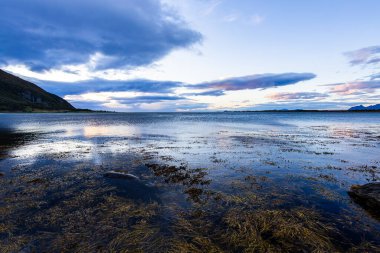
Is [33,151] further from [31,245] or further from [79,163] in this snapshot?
[31,245]

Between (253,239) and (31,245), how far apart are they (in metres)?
9.63

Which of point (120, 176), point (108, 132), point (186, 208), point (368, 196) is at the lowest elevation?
point (186, 208)

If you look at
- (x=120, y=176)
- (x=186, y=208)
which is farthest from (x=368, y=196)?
(x=120, y=176)

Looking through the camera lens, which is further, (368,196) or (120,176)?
(120,176)

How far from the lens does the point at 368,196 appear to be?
12.9 metres

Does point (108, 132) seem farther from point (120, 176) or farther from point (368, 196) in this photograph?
point (368, 196)

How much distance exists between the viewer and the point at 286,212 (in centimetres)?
1184

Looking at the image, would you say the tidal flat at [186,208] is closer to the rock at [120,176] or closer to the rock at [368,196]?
the rock at [120,176]

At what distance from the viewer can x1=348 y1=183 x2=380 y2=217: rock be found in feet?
39.9

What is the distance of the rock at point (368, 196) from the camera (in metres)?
12.2

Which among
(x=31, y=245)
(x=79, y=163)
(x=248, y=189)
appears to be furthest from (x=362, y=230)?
(x=79, y=163)

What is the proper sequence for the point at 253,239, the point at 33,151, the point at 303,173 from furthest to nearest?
the point at 33,151
the point at 303,173
the point at 253,239

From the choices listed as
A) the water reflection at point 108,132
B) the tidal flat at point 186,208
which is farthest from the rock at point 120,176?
the water reflection at point 108,132

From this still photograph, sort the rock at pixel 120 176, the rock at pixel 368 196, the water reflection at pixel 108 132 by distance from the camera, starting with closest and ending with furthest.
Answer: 1. the rock at pixel 368 196
2. the rock at pixel 120 176
3. the water reflection at pixel 108 132
